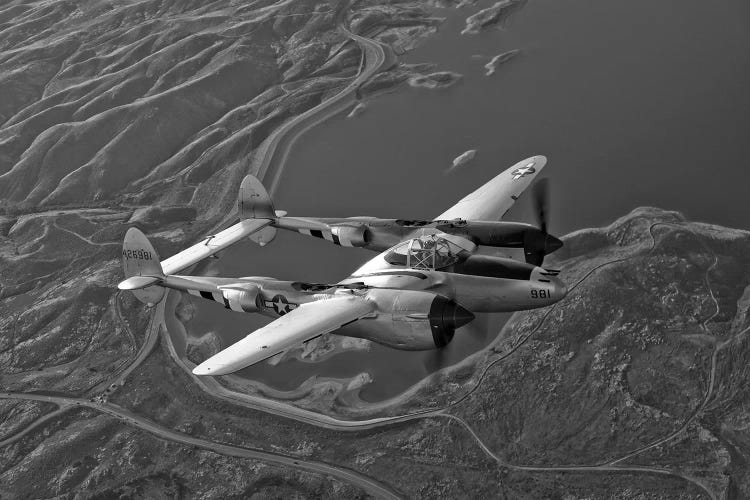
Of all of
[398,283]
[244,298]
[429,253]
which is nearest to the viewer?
[398,283]

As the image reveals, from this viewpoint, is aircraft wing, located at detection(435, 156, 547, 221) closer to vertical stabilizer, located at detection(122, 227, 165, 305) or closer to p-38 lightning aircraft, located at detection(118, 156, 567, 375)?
p-38 lightning aircraft, located at detection(118, 156, 567, 375)

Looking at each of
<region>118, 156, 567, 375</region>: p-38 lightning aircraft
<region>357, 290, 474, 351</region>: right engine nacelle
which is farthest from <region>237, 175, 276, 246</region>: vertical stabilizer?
<region>357, 290, 474, 351</region>: right engine nacelle

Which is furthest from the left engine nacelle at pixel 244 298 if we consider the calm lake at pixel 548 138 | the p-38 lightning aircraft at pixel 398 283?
the calm lake at pixel 548 138

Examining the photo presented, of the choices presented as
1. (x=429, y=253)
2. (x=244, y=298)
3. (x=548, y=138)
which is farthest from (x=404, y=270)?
(x=548, y=138)

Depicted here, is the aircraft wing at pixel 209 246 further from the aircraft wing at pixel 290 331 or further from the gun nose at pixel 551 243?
the gun nose at pixel 551 243

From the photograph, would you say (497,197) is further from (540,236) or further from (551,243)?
(551,243)

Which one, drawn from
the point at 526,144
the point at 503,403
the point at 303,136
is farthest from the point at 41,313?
the point at 526,144
